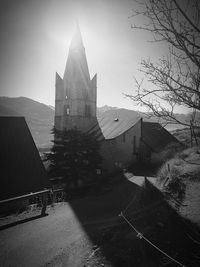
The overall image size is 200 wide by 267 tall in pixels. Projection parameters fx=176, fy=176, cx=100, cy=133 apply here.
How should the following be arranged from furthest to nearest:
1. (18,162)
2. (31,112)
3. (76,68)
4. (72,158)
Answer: (31,112) < (76,68) < (72,158) < (18,162)

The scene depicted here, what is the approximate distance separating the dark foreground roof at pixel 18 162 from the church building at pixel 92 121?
15.4 metres

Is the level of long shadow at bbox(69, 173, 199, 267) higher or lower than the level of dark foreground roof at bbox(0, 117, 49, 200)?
lower

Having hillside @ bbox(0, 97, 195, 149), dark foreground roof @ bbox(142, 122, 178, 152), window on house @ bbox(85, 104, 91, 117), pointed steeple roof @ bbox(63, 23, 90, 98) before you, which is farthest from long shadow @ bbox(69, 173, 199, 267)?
hillside @ bbox(0, 97, 195, 149)

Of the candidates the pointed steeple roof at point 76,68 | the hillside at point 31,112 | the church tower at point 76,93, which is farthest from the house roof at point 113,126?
the hillside at point 31,112

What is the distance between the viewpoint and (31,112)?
540 feet

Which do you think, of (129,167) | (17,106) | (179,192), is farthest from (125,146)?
(17,106)

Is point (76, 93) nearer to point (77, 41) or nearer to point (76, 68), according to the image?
point (76, 68)

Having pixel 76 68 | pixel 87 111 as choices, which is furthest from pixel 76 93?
pixel 76 68

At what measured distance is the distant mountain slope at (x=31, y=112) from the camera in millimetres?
138750

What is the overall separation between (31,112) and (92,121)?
5735 inches

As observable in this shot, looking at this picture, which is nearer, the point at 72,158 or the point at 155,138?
the point at 72,158

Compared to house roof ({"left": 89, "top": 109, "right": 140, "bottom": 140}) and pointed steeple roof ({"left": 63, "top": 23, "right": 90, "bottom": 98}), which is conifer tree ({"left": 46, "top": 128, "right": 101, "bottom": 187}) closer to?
house roof ({"left": 89, "top": 109, "right": 140, "bottom": 140})

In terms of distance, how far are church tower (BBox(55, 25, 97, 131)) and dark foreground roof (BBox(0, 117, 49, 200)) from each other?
57.6 feet

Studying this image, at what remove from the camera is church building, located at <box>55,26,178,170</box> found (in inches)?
1105
